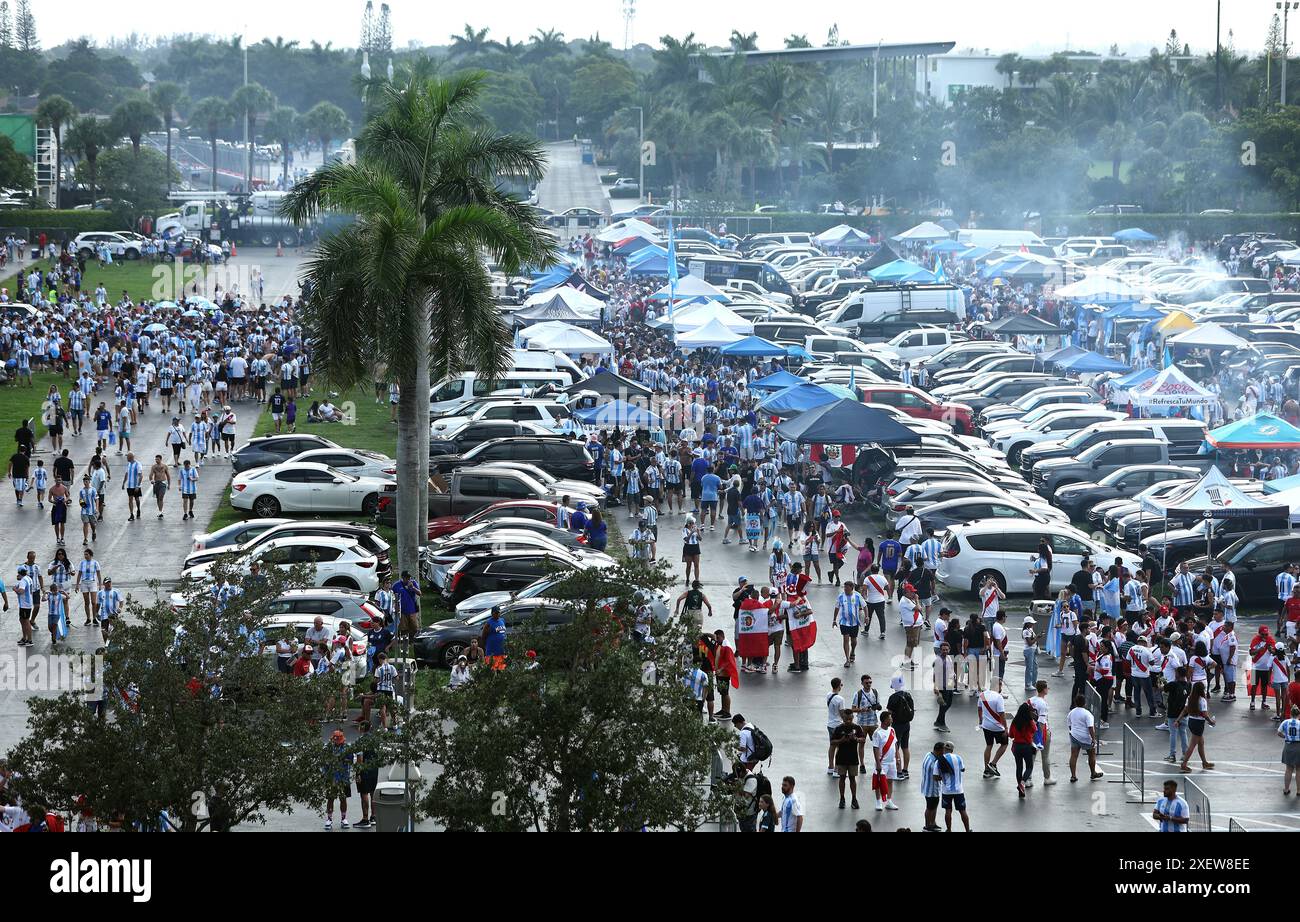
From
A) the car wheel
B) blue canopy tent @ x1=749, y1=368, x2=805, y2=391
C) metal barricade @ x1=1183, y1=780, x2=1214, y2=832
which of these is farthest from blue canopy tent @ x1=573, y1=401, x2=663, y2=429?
metal barricade @ x1=1183, y1=780, x2=1214, y2=832

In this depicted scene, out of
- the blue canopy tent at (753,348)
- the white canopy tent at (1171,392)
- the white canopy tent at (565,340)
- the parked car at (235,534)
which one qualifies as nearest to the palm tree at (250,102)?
the white canopy tent at (565,340)

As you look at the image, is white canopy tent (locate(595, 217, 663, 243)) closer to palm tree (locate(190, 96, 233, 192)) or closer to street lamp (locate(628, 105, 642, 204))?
street lamp (locate(628, 105, 642, 204))

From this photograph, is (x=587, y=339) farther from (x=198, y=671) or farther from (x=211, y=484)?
(x=198, y=671)

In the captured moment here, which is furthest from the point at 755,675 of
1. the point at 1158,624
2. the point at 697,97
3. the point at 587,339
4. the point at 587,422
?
the point at 697,97

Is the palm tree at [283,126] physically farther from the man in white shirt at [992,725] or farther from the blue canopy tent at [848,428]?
the man in white shirt at [992,725]

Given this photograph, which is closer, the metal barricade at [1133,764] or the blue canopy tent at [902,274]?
the metal barricade at [1133,764]

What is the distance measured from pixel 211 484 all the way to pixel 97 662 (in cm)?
1327

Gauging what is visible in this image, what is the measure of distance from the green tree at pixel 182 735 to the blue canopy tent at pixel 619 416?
20775 mm

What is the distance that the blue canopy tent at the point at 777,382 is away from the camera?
39.7 metres

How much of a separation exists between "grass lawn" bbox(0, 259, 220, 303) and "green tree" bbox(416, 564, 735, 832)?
54.1 meters

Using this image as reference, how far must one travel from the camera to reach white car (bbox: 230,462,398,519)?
108ft

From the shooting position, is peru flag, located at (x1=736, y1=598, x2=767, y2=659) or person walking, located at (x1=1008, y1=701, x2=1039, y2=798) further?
peru flag, located at (x1=736, y1=598, x2=767, y2=659)

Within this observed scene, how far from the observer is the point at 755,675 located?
79.8 ft

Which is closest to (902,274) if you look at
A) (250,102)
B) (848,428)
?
(848,428)
